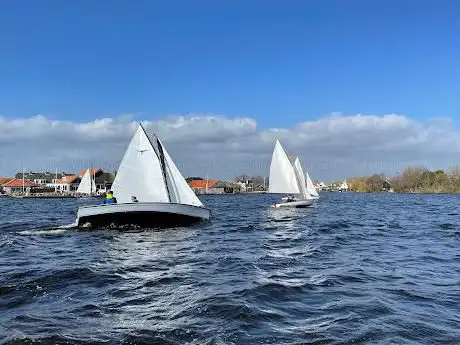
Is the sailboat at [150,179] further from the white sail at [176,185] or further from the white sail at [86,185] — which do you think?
the white sail at [86,185]

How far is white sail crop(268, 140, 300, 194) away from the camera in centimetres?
5962

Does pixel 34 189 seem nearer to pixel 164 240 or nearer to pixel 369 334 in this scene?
pixel 164 240

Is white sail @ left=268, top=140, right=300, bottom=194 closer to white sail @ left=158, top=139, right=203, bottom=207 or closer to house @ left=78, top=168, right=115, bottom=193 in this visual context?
white sail @ left=158, top=139, right=203, bottom=207

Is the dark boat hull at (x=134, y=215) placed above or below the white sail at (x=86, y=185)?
below

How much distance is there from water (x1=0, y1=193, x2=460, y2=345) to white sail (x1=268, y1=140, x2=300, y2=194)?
120ft

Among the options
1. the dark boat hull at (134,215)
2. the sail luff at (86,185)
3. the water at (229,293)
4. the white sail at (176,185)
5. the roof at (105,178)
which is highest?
the roof at (105,178)

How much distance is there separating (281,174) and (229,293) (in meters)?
48.1

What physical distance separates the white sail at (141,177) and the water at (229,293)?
39.7 ft

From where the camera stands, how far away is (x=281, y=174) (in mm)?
59781

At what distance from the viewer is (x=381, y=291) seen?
41.3 ft

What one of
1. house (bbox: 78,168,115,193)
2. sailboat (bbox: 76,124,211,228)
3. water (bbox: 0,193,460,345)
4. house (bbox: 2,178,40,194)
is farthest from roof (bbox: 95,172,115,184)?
water (bbox: 0,193,460,345)

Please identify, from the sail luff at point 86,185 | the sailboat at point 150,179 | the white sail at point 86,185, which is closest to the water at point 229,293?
the sailboat at point 150,179

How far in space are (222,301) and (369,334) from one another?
3.53 m

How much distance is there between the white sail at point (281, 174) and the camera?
5962cm
